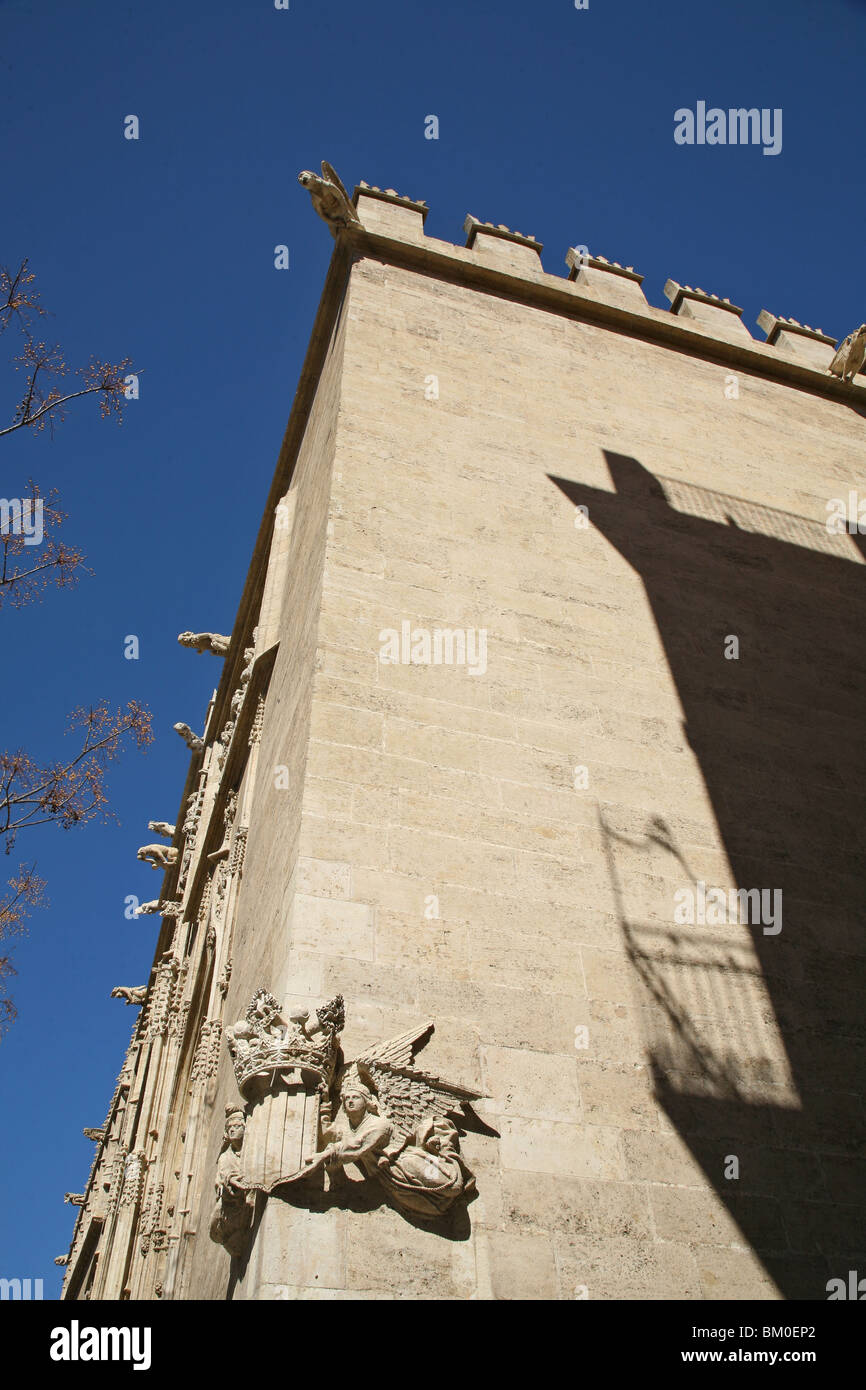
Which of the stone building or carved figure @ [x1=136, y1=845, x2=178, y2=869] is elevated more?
carved figure @ [x1=136, y1=845, x2=178, y2=869]

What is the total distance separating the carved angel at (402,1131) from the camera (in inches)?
222

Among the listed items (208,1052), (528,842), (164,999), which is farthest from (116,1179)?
(528,842)

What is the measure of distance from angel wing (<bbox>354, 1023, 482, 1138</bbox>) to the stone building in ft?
0.06

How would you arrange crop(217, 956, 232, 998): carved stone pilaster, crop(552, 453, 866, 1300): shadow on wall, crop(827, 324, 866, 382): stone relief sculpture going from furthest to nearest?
crop(827, 324, 866, 382): stone relief sculpture → crop(217, 956, 232, 998): carved stone pilaster → crop(552, 453, 866, 1300): shadow on wall

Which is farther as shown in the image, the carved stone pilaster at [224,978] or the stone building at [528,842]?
the carved stone pilaster at [224,978]

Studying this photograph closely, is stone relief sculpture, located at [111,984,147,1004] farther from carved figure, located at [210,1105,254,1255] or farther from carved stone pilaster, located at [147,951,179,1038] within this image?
carved figure, located at [210,1105,254,1255]

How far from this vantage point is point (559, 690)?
877 cm

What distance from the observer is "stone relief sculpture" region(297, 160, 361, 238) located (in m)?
13.1

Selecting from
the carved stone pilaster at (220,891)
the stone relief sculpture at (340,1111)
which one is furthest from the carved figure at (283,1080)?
the carved stone pilaster at (220,891)
